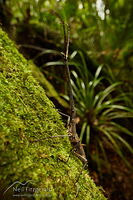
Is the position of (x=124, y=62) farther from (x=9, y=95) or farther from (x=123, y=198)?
(x=9, y=95)

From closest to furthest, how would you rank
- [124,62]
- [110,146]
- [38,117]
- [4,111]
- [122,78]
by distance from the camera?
1. [4,111]
2. [38,117]
3. [110,146]
4. [122,78]
5. [124,62]

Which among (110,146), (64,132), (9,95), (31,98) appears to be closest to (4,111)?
(9,95)

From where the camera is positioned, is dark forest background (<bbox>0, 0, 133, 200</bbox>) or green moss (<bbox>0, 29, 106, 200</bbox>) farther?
dark forest background (<bbox>0, 0, 133, 200</bbox>)

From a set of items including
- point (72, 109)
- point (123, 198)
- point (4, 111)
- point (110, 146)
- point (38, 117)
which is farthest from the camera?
point (110, 146)

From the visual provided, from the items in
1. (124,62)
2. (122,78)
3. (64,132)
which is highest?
(124,62)

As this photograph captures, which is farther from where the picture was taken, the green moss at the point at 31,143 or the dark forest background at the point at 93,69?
the dark forest background at the point at 93,69
